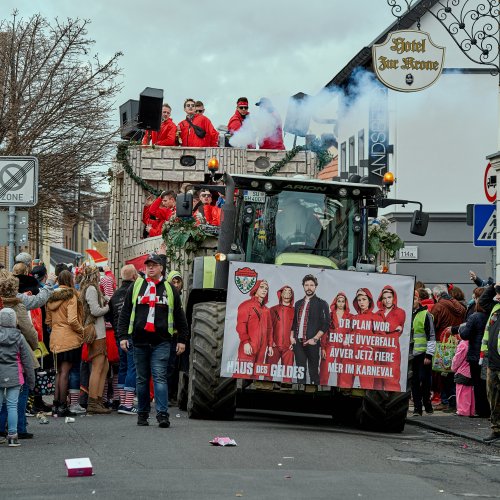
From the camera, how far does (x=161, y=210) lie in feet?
71.5

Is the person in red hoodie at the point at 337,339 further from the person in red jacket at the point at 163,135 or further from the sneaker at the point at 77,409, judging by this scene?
the person in red jacket at the point at 163,135

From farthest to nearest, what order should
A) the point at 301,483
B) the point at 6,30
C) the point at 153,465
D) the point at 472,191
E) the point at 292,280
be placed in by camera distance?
the point at 472,191
the point at 6,30
the point at 292,280
the point at 153,465
the point at 301,483

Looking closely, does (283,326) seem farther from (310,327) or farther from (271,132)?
(271,132)

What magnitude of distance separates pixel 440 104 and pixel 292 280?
2312 cm

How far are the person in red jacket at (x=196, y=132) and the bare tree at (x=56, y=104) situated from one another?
6960mm

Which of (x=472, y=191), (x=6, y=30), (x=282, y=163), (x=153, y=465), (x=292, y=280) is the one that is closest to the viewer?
(x=153, y=465)

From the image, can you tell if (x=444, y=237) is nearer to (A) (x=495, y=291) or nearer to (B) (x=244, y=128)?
(B) (x=244, y=128)

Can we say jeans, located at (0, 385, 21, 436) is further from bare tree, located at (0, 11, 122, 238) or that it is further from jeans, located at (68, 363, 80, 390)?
bare tree, located at (0, 11, 122, 238)

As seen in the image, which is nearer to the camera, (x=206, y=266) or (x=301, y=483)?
(x=301, y=483)

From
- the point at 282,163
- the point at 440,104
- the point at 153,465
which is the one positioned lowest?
the point at 153,465

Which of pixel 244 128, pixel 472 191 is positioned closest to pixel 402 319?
pixel 244 128

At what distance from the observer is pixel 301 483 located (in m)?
10.7

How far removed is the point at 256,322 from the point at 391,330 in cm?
152

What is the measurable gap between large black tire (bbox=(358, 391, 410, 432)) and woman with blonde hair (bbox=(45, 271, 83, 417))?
3.51 metres
